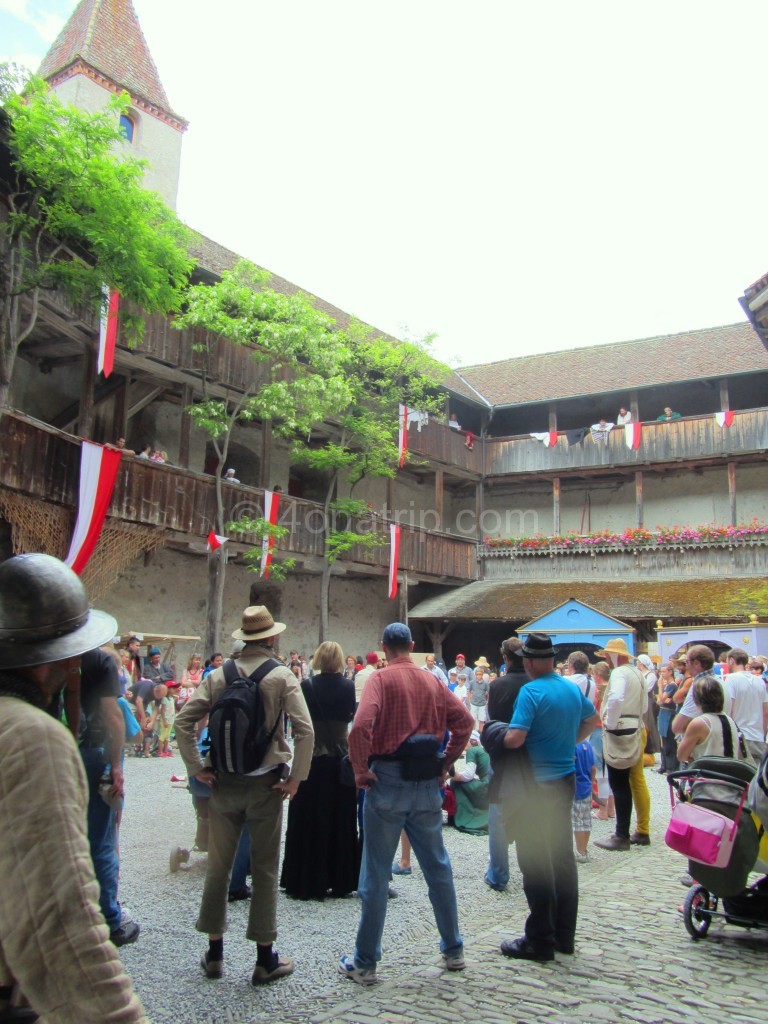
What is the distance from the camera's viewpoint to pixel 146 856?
20.6 feet

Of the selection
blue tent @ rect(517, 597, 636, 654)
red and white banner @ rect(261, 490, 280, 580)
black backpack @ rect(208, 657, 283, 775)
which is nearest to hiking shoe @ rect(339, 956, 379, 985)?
black backpack @ rect(208, 657, 283, 775)

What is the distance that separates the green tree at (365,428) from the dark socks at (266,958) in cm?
1546

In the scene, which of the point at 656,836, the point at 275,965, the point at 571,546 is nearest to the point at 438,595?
the point at 571,546

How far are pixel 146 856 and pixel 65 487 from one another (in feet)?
29.1

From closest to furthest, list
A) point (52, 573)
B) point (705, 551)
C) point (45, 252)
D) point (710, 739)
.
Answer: point (52, 573) < point (710, 739) < point (45, 252) < point (705, 551)

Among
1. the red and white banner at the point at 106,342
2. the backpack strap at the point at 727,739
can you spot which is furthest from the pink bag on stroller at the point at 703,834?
the red and white banner at the point at 106,342

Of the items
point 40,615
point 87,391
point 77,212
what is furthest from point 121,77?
point 40,615

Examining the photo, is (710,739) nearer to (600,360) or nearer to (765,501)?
(765,501)

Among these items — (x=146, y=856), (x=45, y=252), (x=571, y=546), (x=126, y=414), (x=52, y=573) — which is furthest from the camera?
(x=571, y=546)

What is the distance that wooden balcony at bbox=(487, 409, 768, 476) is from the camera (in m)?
24.3

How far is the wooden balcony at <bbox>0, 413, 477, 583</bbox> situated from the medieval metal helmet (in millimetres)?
11562

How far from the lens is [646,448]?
83.9 feet

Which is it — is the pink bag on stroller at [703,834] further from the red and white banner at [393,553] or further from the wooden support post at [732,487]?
the wooden support post at [732,487]

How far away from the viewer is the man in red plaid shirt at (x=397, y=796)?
152 inches
